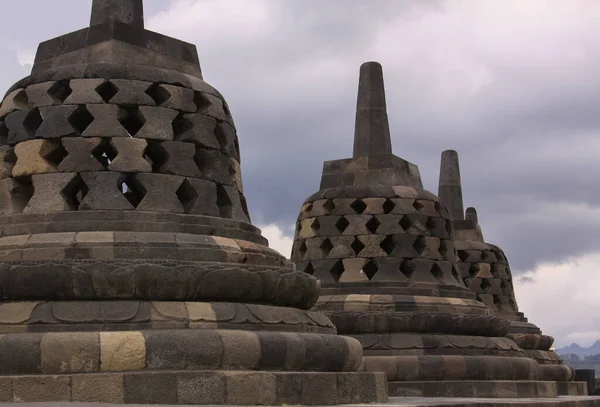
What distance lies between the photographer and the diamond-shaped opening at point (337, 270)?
1544cm

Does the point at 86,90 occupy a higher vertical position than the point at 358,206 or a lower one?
lower

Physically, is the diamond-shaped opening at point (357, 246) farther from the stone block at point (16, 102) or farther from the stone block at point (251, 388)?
the stone block at point (251, 388)

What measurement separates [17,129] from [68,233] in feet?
5.03

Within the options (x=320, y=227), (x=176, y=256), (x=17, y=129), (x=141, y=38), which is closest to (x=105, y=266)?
(x=176, y=256)

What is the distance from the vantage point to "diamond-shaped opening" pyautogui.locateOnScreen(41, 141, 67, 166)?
998 cm

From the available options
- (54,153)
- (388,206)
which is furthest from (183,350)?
(388,206)

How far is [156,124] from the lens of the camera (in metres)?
10.1

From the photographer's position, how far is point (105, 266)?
8633mm

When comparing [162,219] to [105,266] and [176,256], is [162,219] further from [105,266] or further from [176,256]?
[105,266]

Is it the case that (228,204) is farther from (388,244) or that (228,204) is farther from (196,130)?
(388,244)

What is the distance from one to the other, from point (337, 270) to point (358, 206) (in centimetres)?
101

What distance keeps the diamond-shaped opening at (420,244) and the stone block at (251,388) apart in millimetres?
7591

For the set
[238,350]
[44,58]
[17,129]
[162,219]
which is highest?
[44,58]

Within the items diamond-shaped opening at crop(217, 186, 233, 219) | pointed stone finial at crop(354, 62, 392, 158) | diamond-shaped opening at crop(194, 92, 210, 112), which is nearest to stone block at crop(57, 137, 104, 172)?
diamond-shaped opening at crop(194, 92, 210, 112)
